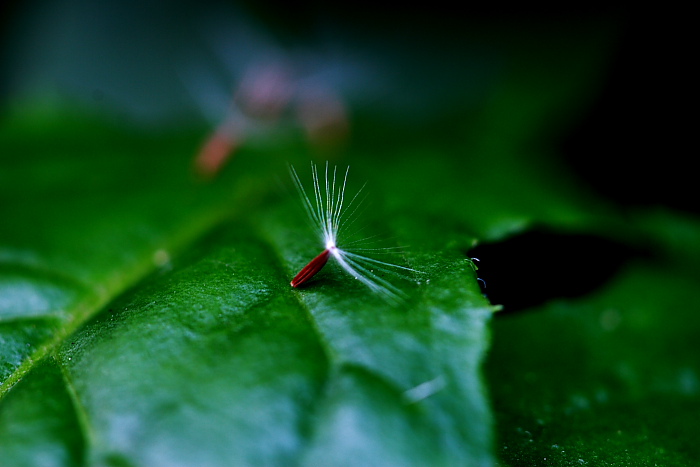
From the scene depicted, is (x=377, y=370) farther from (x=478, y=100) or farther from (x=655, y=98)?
(x=478, y=100)

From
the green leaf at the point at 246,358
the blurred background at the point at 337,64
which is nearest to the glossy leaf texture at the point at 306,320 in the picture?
the green leaf at the point at 246,358

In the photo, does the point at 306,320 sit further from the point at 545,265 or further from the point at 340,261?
the point at 545,265

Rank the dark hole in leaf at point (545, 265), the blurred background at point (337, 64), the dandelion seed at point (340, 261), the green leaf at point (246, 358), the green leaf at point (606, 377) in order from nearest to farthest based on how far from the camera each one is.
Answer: the green leaf at point (246, 358) → the dandelion seed at point (340, 261) → the green leaf at point (606, 377) → the dark hole in leaf at point (545, 265) → the blurred background at point (337, 64)

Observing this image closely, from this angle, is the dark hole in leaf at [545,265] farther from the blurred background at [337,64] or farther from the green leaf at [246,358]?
the blurred background at [337,64]

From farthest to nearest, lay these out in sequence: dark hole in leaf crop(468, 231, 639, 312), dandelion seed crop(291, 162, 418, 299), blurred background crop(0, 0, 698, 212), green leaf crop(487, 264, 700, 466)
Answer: blurred background crop(0, 0, 698, 212) < dark hole in leaf crop(468, 231, 639, 312) < green leaf crop(487, 264, 700, 466) < dandelion seed crop(291, 162, 418, 299)

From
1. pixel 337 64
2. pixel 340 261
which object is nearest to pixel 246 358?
pixel 340 261

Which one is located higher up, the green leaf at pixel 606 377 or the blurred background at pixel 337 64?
the blurred background at pixel 337 64

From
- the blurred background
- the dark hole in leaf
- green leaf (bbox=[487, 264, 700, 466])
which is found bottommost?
green leaf (bbox=[487, 264, 700, 466])

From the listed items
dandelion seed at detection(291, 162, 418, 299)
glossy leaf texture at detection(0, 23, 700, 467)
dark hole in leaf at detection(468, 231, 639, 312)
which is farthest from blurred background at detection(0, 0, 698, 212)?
dandelion seed at detection(291, 162, 418, 299)

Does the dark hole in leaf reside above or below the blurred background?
below

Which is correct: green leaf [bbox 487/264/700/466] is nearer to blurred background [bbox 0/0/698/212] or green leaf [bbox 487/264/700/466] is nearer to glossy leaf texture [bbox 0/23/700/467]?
glossy leaf texture [bbox 0/23/700/467]
